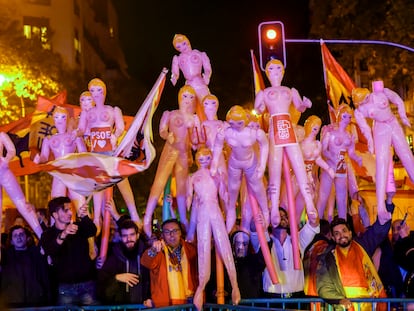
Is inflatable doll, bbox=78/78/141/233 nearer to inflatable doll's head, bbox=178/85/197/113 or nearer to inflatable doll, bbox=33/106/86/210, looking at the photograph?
inflatable doll, bbox=33/106/86/210

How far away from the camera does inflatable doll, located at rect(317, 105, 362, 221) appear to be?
1036 centimetres

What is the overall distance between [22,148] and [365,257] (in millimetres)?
4957

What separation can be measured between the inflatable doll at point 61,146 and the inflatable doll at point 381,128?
353cm

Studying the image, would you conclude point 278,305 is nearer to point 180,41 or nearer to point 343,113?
point 343,113

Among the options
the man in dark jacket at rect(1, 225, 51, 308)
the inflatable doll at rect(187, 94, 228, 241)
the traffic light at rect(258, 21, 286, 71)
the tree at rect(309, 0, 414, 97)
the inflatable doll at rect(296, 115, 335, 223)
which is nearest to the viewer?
the man in dark jacket at rect(1, 225, 51, 308)

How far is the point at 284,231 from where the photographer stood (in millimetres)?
9266

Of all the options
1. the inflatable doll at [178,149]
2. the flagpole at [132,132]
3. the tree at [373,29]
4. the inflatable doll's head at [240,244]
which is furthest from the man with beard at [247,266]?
the tree at [373,29]

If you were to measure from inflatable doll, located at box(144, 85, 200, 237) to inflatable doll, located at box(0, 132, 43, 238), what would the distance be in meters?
1.42

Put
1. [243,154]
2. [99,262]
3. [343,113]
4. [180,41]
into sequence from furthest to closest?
[343,113], [180,41], [99,262], [243,154]

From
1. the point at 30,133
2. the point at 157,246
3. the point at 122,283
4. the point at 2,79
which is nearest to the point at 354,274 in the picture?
the point at 157,246

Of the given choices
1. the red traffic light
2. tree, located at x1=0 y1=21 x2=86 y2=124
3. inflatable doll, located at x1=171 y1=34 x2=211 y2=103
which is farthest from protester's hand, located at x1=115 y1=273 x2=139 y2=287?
tree, located at x1=0 y1=21 x2=86 y2=124

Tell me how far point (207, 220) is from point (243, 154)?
0.86 m

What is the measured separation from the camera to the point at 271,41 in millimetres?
12125

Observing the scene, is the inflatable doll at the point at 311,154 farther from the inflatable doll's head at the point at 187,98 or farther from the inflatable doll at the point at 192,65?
the inflatable doll's head at the point at 187,98
